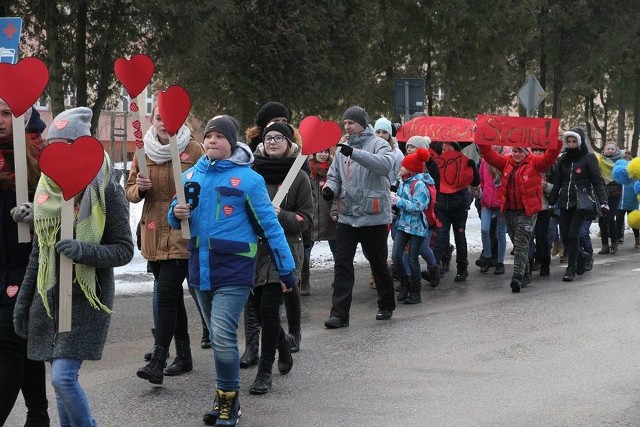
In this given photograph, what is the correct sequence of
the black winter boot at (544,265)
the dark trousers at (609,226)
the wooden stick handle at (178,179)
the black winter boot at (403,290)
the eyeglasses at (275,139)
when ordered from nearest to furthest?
the wooden stick handle at (178,179) → the eyeglasses at (275,139) → the black winter boot at (403,290) → the black winter boot at (544,265) → the dark trousers at (609,226)

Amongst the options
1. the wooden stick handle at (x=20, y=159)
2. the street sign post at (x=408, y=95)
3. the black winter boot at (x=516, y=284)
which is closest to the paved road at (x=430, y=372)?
the black winter boot at (x=516, y=284)

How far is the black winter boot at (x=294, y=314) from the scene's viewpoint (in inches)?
304

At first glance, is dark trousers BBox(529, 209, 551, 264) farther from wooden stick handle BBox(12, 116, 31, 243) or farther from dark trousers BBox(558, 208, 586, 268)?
wooden stick handle BBox(12, 116, 31, 243)

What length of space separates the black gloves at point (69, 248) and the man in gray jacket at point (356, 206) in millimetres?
4529

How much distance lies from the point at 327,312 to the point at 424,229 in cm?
145

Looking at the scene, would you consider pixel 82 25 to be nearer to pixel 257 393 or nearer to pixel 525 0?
pixel 257 393

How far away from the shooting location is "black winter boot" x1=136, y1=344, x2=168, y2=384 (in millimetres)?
6781

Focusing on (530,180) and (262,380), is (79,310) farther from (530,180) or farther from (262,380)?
(530,180)

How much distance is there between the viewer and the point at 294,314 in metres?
7.87

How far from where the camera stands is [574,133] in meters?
12.9

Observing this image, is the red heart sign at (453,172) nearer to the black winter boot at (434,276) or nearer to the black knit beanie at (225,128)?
the black winter boot at (434,276)

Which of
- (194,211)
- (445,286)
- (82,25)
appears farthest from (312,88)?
(194,211)

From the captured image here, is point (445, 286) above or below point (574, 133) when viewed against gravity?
below

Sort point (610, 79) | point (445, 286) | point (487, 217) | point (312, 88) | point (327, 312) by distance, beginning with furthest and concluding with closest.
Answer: point (610, 79), point (312, 88), point (487, 217), point (445, 286), point (327, 312)
